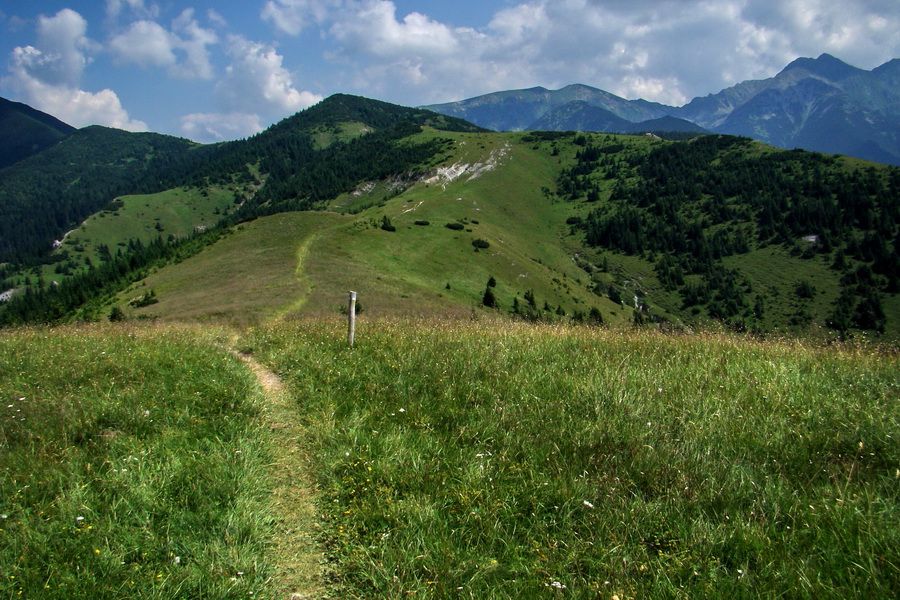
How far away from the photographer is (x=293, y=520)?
395 centimetres

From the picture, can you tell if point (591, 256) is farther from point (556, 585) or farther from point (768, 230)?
point (556, 585)

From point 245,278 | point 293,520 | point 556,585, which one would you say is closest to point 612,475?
point 556,585

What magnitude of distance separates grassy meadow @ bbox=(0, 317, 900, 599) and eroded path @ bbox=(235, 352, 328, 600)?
3.2 inches

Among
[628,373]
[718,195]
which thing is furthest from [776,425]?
[718,195]

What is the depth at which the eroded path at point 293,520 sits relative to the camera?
10.8 feet

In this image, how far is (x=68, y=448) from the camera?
4527mm

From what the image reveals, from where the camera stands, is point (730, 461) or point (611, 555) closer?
point (611, 555)

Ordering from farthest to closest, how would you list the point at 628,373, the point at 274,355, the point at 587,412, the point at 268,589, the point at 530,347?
the point at 274,355 → the point at 530,347 → the point at 628,373 → the point at 587,412 → the point at 268,589

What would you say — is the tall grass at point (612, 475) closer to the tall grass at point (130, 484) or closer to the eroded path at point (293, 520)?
the eroded path at point (293, 520)

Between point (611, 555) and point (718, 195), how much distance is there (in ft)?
746

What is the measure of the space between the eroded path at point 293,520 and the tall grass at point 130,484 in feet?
0.48

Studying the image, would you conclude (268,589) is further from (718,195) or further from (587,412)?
(718,195)

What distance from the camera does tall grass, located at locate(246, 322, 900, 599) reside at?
119 inches

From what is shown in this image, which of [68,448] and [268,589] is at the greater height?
[68,448]
